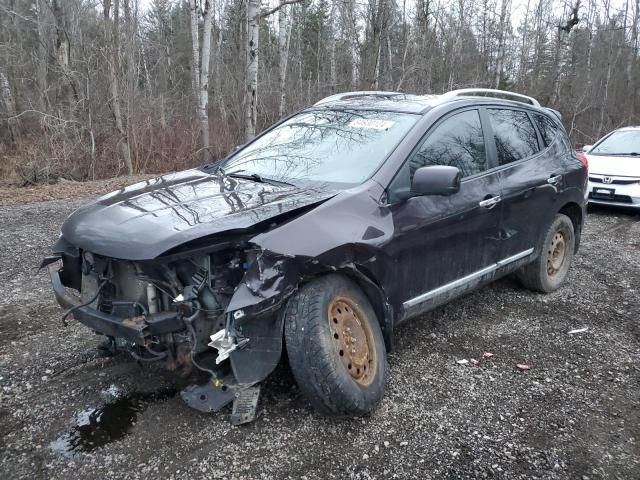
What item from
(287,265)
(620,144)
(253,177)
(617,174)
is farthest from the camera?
(620,144)

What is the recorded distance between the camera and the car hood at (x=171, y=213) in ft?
8.61

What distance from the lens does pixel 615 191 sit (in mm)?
8898

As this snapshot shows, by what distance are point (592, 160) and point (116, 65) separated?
1219 cm

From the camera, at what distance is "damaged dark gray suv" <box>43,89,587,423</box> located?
2.69 metres

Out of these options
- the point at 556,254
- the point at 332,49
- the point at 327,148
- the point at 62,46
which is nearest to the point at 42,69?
the point at 62,46

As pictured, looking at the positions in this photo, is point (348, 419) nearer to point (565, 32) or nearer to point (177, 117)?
point (177, 117)

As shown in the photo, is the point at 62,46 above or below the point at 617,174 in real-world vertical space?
above

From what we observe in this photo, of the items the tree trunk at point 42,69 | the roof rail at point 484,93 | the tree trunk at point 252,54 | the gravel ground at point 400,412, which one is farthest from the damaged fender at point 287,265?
the tree trunk at point 42,69

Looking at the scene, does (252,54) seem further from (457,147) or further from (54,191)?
(457,147)

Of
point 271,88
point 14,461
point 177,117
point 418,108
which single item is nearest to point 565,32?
point 271,88

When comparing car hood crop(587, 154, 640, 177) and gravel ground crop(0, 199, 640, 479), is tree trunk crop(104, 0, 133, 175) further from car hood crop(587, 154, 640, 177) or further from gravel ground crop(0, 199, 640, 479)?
car hood crop(587, 154, 640, 177)

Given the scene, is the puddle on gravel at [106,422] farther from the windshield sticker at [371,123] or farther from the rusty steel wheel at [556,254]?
the rusty steel wheel at [556,254]

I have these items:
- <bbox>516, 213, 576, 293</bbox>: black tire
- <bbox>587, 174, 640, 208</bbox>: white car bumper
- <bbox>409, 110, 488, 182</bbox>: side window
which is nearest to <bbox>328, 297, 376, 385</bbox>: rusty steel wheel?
<bbox>409, 110, 488, 182</bbox>: side window

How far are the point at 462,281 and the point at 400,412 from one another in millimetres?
1230
